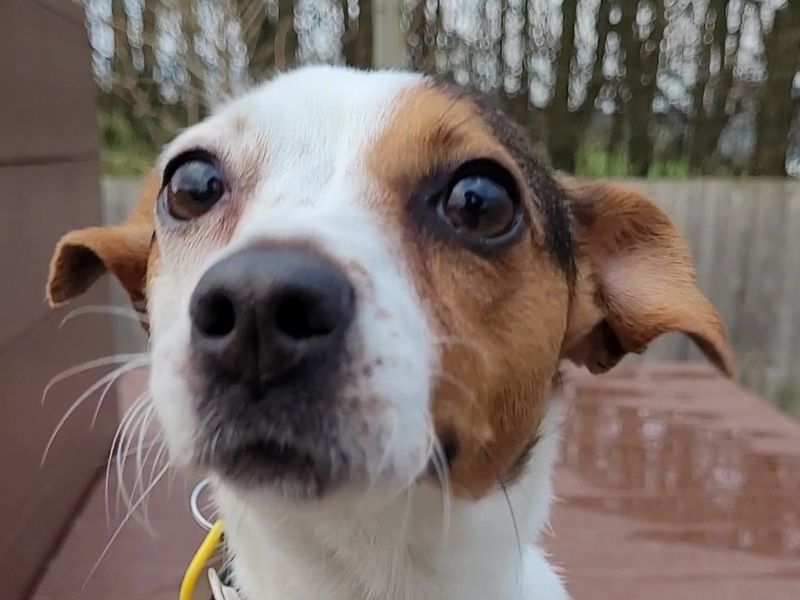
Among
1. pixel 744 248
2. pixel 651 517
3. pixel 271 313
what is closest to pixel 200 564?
pixel 271 313

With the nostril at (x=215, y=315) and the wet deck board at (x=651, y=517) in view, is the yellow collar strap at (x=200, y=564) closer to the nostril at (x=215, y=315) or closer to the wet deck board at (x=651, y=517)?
the wet deck board at (x=651, y=517)

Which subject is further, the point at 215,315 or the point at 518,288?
the point at 518,288

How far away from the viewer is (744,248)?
205 inches

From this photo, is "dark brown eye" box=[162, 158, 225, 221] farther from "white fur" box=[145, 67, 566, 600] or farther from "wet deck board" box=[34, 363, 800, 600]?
"wet deck board" box=[34, 363, 800, 600]

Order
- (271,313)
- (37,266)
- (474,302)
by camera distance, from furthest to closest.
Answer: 1. (37,266)
2. (474,302)
3. (271,313)

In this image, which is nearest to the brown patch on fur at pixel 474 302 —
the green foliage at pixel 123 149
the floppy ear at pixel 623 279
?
the floppy ear at pixel 623 279

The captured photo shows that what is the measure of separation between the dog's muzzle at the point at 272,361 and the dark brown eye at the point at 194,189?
1.44ft

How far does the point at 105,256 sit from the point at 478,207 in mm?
741

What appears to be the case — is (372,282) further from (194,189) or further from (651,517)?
(651,517)

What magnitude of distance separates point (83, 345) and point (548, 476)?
1.73m

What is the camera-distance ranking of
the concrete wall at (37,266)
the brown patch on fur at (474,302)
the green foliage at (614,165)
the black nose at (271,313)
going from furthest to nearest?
1. the green foliage at (614,165)
2. the concrete wall at (37,266)
3. the brown patch on fur at (474,302)
4. the black nose at (271,313)

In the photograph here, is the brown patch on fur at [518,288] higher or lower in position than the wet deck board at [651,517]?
higher

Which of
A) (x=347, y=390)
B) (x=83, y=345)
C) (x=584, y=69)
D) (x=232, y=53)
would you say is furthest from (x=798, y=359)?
(x=347, y=390)

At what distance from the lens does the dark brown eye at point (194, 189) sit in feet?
4.81
